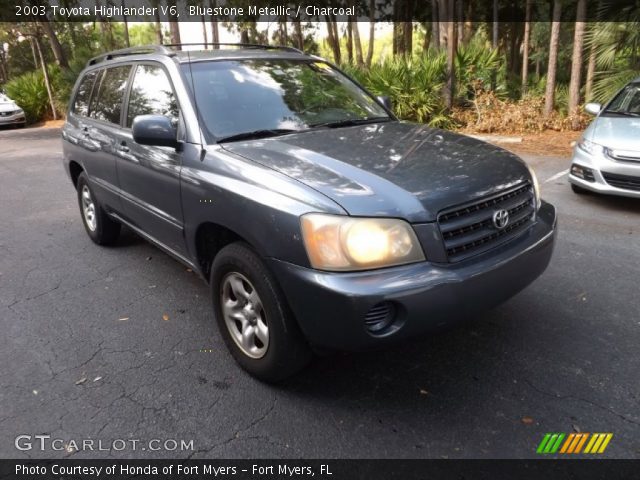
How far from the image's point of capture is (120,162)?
13.2ft

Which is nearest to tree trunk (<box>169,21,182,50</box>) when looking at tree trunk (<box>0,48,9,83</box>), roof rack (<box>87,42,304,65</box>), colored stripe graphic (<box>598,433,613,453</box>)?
roof rack (<box>87,42,304,65</box>)

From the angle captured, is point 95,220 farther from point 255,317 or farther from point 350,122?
point 255,317

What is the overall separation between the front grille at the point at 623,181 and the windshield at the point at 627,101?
3.95 ft

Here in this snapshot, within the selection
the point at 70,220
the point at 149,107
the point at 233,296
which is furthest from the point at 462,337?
the point at 70,220

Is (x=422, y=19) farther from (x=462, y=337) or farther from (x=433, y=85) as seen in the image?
(x=462, y=337)

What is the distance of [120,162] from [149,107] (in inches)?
23.3

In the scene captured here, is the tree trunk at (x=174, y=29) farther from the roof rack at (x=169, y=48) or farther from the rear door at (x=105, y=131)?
the rear door at (x=105, y=131)

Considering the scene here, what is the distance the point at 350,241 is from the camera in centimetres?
231

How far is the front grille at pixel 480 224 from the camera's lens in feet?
8.07

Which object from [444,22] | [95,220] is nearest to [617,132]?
[95,220]

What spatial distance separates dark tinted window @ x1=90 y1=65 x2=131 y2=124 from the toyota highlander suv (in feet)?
0.43

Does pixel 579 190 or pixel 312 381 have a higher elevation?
pixel 579 190

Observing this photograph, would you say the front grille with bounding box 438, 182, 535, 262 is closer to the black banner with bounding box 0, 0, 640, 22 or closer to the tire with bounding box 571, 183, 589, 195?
the tire with bounding box 571, 183, 589, 195

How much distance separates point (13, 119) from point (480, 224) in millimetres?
21606
